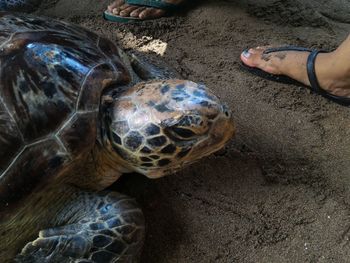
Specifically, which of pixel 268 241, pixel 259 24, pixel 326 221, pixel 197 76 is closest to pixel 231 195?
pixel 268 241

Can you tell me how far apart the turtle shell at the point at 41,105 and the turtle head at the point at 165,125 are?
0.08 m

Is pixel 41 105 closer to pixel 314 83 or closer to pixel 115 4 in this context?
pixel 314 83

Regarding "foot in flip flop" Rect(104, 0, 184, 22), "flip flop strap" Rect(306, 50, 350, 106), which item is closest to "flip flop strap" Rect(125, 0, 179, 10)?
"foot in flip flop" Rect(104, 0, 184, 22)

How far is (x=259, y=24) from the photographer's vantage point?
8.17ft

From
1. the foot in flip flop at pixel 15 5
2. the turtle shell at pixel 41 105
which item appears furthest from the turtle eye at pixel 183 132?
the foot in flip flop at pixel 15 5

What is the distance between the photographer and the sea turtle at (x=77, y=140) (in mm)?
1308

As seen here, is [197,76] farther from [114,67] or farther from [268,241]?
[268,241]

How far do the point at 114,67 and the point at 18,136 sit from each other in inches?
16.9

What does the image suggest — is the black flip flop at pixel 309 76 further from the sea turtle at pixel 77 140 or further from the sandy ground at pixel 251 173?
the sea turtle at pixel 77 140

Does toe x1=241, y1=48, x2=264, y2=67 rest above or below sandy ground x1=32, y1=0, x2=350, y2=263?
above

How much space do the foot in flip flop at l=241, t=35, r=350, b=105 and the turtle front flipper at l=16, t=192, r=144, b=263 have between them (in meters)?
1.05

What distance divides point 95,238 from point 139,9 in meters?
1.57

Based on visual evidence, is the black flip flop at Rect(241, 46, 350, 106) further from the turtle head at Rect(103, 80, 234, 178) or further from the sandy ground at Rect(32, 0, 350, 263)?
the turtle head at Rect(103, 80, 234, 178)

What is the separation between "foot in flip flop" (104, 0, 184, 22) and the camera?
8.21 ft
